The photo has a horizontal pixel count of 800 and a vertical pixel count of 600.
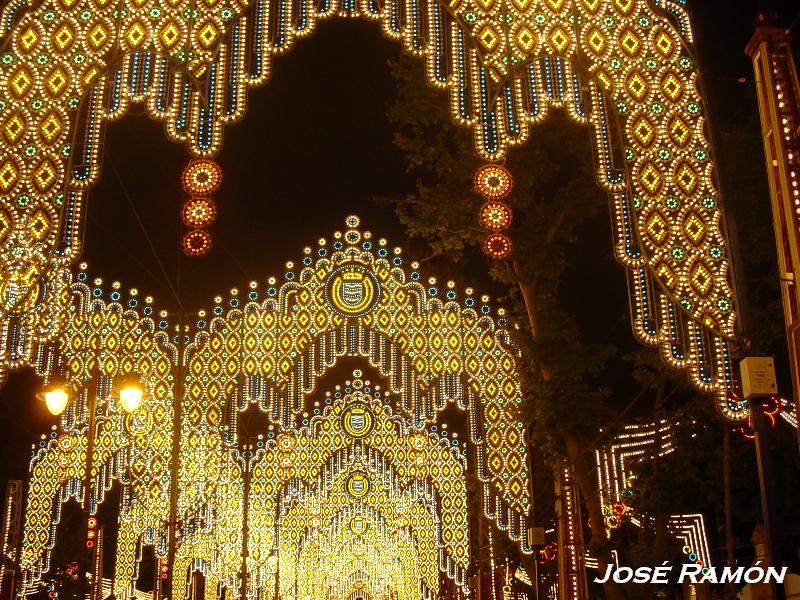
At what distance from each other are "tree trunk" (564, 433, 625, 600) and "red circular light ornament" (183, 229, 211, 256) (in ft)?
31.1

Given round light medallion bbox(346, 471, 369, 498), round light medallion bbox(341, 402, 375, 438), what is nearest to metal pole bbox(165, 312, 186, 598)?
round light medallion bbox(341, 402, 375, 438)

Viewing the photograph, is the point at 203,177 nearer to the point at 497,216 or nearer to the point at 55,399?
the point at 497,216

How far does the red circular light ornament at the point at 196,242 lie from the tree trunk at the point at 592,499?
31.1 feet

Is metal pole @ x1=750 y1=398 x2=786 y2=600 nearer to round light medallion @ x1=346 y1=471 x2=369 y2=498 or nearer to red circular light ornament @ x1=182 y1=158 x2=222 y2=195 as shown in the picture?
red circular light ornament @ x1=182 y1=158 x2=222 y2=195

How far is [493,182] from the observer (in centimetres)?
1292

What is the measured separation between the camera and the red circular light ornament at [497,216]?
13.1 metres

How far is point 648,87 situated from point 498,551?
22487 millimetres

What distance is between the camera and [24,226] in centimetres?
1084

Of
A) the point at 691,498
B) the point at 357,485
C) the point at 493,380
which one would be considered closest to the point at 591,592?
the point at 357,485

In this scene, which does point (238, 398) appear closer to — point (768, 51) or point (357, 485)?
point (768, 51)

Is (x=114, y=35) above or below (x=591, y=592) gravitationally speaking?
above

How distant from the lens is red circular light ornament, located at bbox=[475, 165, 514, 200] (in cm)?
1288

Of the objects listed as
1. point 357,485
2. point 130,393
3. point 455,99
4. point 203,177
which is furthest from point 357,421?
point 455,99

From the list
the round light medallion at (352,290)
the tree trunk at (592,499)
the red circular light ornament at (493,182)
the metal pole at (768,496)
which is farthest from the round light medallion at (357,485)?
the metal pole at (768,496)
